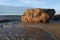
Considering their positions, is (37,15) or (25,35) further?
(37,15)

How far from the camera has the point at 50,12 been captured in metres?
30.1

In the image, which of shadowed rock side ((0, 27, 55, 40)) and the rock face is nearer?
shadowed rock side ((0, 27, 55, 40))

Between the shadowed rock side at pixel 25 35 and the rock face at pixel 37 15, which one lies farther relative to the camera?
the rock face at pixel 37 15

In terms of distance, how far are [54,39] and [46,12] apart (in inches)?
752

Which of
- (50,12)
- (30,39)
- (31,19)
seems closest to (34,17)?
(31,19)

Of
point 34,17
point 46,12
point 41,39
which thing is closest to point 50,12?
point 46,12

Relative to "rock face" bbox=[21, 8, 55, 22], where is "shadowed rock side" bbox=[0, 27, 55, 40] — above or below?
above

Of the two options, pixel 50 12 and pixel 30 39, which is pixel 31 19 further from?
pixel 30 39

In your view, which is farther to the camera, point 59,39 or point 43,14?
point 43,14

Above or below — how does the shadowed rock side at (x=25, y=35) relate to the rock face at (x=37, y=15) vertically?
above

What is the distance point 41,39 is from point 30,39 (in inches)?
26.0

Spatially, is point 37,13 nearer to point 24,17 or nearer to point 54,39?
point 24,17

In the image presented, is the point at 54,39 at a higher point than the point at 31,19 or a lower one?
higher

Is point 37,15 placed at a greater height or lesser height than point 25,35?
lesser
